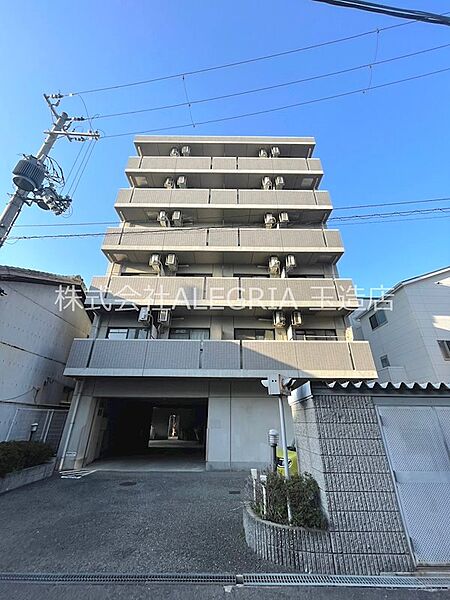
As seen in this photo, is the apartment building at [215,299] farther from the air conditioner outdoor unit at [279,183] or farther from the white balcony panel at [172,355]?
the air conditioner outdoor unit at [279,183]

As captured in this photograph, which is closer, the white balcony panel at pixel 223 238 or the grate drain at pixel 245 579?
the grate drain at pixel 245 579

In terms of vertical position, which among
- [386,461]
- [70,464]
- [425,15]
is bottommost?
[70,464]

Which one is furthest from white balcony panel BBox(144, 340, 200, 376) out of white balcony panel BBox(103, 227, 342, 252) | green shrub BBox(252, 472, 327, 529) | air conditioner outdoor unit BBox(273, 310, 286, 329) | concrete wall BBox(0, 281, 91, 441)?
green shrub BBox(252, 472, 327, 529)

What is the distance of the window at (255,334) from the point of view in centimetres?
1078

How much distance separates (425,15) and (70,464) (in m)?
12.4

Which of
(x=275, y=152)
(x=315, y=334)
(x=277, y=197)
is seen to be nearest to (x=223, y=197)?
(x=277, y=197)

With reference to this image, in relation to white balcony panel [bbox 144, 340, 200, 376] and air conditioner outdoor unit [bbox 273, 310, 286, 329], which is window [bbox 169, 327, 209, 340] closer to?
white balcony panel [bbox 144, 340, 200, 376]

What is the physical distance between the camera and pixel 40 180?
24.0 feet

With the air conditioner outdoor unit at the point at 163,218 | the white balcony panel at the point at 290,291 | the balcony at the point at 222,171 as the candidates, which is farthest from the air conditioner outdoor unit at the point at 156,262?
the balcony at the point at 222,171

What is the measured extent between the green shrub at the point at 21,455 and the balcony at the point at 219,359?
2303 mm

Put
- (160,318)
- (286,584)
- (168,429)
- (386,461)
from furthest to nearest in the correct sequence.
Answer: (168,429), (160,318), (386,461), (286,584)

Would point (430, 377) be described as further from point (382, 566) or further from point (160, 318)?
point (160, 318)

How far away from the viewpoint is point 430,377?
10.3 meters

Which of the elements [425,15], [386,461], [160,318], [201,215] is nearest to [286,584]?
[386,461]
